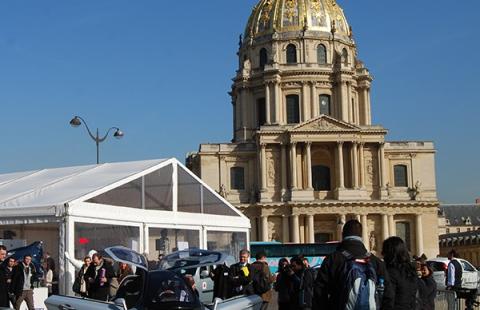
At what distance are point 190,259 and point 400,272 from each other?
6.39m

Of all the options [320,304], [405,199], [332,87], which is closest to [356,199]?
[405,199]

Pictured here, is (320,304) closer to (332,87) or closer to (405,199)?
(405,199)

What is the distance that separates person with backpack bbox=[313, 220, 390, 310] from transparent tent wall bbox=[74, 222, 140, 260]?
11.1m

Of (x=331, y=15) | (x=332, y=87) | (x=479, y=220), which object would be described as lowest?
(x=479, y=220)

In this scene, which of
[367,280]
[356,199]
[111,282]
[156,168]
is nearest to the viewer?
[367,280]

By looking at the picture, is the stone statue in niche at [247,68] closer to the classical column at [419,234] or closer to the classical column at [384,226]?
the classical column at [384,226]

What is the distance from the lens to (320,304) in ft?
22.7

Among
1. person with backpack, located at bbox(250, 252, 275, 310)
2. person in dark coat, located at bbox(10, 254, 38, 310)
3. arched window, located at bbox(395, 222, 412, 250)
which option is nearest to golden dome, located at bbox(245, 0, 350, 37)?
arched window, located at bbox(395, 222, 412, 250)

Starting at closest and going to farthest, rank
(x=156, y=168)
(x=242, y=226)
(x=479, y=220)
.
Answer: (x=156, y=168), (x=242, y=226), (x=479, y=220)

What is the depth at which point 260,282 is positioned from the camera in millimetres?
12805

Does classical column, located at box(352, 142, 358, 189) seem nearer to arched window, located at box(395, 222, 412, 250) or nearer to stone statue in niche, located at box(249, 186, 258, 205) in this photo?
arched window, located at box(395, 222, 412, 250)

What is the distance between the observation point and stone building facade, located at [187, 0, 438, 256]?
60.8 meters

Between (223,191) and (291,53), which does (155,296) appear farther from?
(291,53)

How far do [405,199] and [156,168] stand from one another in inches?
1771
